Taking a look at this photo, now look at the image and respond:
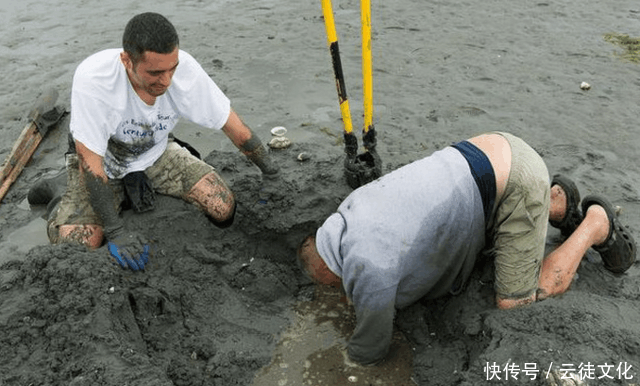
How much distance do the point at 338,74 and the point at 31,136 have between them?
2.64 m

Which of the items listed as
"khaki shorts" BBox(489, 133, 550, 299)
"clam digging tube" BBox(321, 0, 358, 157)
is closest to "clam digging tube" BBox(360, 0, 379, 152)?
"clam digging tube" BBox(321, 0, 358, 157)

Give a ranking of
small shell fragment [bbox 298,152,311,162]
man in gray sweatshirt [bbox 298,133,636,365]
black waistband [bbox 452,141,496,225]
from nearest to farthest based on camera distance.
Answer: man in gray sweatshirt [bbox 298,133,636,365]
black waistband [bbox 452,141,496,225]
small shell fragment [bbox 298,152,311,162]

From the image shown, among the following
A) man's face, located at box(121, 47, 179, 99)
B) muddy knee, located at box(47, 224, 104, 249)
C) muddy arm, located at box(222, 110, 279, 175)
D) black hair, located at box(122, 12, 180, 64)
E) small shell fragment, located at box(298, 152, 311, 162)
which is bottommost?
small shell fragment, located at box(298, 152, 311, 162)

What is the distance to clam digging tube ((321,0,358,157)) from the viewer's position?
329cm

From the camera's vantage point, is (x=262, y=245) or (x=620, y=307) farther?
(x=262, y=245)

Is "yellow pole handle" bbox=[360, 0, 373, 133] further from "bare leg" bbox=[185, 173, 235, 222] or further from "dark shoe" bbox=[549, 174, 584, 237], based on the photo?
"dark shoe" bbox=[549, 174, 584, 237]

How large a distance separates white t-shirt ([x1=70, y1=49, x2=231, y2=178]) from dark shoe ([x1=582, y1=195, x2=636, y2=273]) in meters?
2.21

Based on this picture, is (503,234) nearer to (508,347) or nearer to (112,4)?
(508,347)

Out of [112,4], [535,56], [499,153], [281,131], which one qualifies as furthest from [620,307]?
[112,4]

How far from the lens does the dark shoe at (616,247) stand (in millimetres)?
3104

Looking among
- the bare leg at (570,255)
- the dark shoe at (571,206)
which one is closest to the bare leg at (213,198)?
the bare leg at (570,255)

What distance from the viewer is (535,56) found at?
5.59 meters

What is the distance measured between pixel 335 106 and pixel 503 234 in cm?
251

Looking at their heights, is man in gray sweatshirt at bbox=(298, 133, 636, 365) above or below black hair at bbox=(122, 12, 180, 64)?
below
